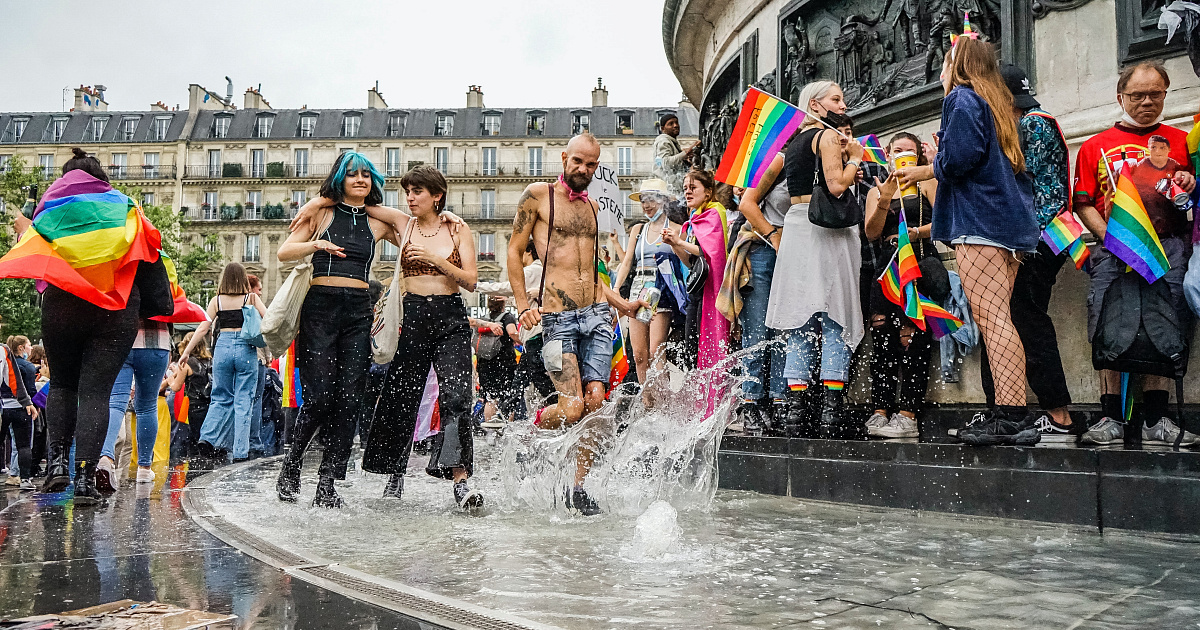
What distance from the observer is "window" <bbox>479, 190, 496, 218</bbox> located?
6894 cm

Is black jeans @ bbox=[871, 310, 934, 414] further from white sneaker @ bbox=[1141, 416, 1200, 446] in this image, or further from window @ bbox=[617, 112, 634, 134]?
window @ bbox=[617, 112, 634, 134]

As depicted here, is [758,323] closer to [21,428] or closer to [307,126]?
[21,428]

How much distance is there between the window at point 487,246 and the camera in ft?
217

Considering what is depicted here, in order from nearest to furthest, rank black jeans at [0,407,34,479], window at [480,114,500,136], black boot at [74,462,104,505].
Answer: black boot at [74,462,104,505] < black jeans at [0,407,34,479] < window at [480,114,500,136]

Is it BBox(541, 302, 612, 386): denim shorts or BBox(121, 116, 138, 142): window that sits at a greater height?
BBox(121, 116, 138, 142): window

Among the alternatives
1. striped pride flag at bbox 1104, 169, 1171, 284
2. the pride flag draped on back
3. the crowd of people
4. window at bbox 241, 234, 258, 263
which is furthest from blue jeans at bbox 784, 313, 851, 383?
window at bbox 241, 234, 258, 263

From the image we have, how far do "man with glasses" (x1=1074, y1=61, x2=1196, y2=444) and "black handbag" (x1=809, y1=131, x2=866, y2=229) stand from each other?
1165 mm

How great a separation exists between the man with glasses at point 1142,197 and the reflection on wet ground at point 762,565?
1.07 metres

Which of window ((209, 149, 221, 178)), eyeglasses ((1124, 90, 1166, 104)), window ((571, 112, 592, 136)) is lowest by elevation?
eyeglasses ((1124, 90, 1166, 104))

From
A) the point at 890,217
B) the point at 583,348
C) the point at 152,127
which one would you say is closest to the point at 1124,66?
the point at 890,217

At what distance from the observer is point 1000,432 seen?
459 centimetres

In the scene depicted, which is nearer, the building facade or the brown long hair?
the brown long hair

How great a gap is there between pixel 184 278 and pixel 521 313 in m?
49.4

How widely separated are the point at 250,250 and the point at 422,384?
215 ft
